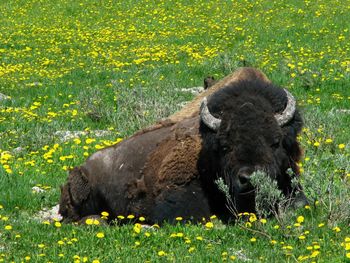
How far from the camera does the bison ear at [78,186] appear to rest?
1026 centimetres

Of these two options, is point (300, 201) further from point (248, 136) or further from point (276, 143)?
point (248, 136)

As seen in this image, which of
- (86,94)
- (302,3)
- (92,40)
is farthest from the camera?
(302,3)

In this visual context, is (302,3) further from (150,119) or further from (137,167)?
(137,167)

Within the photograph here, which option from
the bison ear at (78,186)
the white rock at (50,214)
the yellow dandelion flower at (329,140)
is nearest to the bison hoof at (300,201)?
the yellow dandelion flower at (329,140)

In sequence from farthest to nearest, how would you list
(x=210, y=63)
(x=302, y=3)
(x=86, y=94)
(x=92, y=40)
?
(x=302, y=3) < (x=92, y=40) < (x=210, y=63) < (x=86, y=94)

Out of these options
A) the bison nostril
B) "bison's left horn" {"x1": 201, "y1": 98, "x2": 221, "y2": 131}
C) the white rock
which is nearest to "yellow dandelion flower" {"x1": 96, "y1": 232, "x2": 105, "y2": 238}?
the bison nostril

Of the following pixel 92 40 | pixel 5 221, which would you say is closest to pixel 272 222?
pixel 5 221

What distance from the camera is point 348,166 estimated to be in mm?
8891

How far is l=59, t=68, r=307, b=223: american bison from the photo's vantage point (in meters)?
8.67

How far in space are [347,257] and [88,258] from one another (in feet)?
7.20

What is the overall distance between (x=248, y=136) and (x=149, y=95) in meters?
6.93

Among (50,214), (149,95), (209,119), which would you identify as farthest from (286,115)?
(149,95)

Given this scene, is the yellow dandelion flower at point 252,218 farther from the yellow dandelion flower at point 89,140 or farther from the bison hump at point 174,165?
the yellow dandelion flower at point 89,140

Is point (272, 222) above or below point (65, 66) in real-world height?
above
